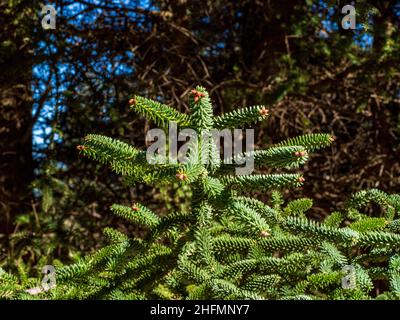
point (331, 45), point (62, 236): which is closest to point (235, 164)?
point (62, 236)

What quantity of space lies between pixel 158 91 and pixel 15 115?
1.36 m

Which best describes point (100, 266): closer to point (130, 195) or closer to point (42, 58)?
point (42, 58)

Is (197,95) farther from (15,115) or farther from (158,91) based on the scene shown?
(15,115)

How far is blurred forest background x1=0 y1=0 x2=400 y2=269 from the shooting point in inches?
143

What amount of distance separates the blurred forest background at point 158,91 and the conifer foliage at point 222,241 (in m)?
2.17

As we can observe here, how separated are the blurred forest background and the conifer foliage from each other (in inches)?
85.5

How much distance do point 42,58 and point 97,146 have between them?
2261 millimetres

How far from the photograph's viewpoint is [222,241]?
58.5 inches

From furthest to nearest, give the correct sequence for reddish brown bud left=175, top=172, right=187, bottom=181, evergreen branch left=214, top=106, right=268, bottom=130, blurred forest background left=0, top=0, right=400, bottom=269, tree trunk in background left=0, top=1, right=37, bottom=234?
blurred forest background left=0, top=0, right=400, bottom=269 → tree trunk in background left=0, top=1, right=37, bottom=234 → evergreen branch left=214, top=106, right=268, bottom=130 → reddish brown bud left=175, top=172, right=187, bottom=181

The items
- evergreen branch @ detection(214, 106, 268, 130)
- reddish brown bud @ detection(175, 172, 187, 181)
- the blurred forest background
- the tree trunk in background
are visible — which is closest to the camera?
reddish brown bud @ detection(175, 172, 187, 181)

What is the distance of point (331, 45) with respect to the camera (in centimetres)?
394

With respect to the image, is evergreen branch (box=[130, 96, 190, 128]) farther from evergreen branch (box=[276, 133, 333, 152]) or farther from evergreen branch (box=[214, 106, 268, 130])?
evergreen branch (box=[276, 133, 333, 152])

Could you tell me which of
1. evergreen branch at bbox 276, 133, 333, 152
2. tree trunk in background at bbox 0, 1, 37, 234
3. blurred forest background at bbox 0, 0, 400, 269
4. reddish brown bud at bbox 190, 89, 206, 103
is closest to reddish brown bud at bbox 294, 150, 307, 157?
evergreen branch at bbox 276, 133, 333, 152

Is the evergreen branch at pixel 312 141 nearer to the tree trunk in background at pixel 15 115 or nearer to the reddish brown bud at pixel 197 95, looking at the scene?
the reddish brown bud at pixel 197 95
